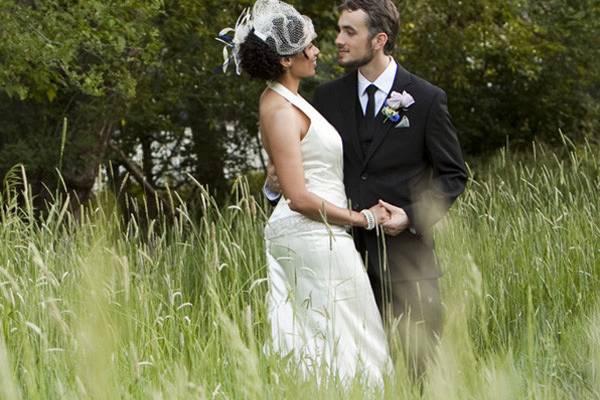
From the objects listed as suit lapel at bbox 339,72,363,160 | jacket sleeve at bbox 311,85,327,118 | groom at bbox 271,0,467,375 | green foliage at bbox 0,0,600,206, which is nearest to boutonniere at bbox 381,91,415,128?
groom at bbox 271,0,467,375

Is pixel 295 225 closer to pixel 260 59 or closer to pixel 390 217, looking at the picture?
pixel 390 217

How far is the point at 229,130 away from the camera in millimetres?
14805

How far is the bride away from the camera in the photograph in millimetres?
4871

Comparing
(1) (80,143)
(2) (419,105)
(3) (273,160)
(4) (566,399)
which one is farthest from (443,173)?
(1) (80,143)

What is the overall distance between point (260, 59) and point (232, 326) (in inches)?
81.3

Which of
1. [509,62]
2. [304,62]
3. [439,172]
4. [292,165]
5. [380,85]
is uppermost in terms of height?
[304,62]

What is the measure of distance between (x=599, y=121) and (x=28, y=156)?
27.3 feet

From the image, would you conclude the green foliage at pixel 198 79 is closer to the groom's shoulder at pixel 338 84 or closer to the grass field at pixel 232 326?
the grass field at pixel 232 326

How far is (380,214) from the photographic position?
4957 mm

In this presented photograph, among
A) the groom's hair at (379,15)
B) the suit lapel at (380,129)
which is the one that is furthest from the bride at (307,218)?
the groom's hair at (379,15)

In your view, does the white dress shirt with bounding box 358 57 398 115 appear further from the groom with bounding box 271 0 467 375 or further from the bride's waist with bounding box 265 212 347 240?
the bride's waist with bounding box 265 212 347 240

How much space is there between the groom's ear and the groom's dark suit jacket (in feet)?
0.55

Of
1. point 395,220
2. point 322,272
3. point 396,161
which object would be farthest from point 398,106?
point 322,272

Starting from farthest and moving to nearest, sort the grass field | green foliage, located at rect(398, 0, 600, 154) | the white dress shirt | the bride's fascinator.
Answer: green foliage, located at rect(398, 0, 600, 154), the white dress shirt, the bride's fascinator, the grass field
